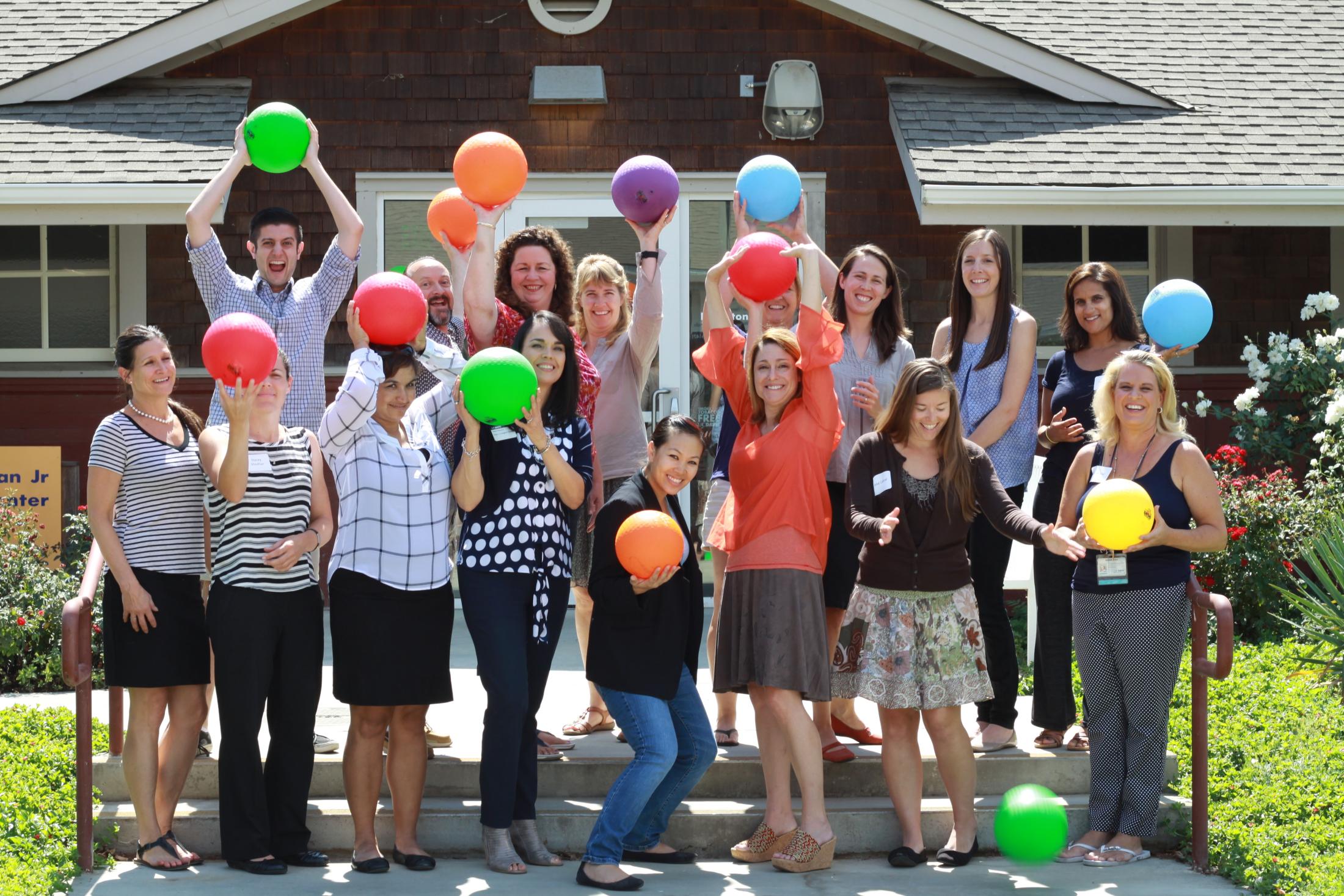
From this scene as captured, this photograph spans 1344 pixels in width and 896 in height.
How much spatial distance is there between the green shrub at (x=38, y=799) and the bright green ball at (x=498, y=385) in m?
1.96

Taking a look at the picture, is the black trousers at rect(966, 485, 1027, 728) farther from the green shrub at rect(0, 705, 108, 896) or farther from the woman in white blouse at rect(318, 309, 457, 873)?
the green shrub at rect(0, 705, 108, 896)

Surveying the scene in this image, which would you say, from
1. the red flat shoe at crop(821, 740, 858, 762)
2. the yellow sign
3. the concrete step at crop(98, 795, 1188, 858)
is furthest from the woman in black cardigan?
the yellow sign

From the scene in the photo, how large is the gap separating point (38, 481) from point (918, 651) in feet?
19.3

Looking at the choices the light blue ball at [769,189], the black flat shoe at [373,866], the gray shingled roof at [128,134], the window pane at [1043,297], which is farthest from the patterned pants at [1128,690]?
the gray shingled roof at [128,134]

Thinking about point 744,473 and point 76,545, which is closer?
point 744,473

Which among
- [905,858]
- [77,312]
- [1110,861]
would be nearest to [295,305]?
[905,858]

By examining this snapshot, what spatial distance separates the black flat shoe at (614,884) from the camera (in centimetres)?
461

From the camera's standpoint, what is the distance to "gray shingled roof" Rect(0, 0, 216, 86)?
32.7 ft

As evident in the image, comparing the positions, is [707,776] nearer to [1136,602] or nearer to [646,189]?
[1136,602]

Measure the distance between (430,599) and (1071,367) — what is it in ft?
8.42

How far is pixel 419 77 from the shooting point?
366 inches

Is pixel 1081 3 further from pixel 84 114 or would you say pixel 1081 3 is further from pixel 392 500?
pixel 392 500

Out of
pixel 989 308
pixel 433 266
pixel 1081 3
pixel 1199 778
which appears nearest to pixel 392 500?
pixel 433 266

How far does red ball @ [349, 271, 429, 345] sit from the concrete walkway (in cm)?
175
